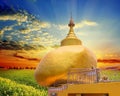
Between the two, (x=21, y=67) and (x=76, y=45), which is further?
(x=21, y=67)

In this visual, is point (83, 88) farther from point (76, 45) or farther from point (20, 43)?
point (20, 43)

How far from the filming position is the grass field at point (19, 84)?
1497 cm

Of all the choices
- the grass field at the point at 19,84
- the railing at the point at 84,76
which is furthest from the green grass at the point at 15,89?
the railing at the point at 84,76

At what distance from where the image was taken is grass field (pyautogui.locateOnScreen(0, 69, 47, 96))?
1497 cm

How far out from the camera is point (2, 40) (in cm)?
1680

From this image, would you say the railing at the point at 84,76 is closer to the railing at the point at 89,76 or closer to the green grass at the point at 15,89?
the railing at the point at 89,76

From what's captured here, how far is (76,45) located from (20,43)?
862 centimetres

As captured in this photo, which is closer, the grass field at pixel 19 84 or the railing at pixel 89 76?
the railing at pixel 89 76

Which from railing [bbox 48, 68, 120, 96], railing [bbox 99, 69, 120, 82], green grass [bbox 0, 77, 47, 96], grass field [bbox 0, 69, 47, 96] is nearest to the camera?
railing [bbox 99, 69, 120, 82]

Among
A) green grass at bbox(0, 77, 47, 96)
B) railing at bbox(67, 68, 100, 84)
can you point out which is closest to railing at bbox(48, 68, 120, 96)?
railing at bbox(67, 68, 100, 84)

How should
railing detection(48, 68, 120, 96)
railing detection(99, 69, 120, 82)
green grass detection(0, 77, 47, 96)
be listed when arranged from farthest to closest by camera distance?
green grass detection(0, 77, 47, 96)
railing detection(48, 68, 120, 96)
railing detection(99, 69, 120, 82)

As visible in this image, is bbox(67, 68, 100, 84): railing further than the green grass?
No

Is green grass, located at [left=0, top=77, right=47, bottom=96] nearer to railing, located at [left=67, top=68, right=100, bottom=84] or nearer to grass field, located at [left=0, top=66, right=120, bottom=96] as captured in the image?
grass field, located at [left=0, top=66, right=120, bottom=96]

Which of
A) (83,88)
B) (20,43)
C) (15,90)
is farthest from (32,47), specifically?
(83,88)
